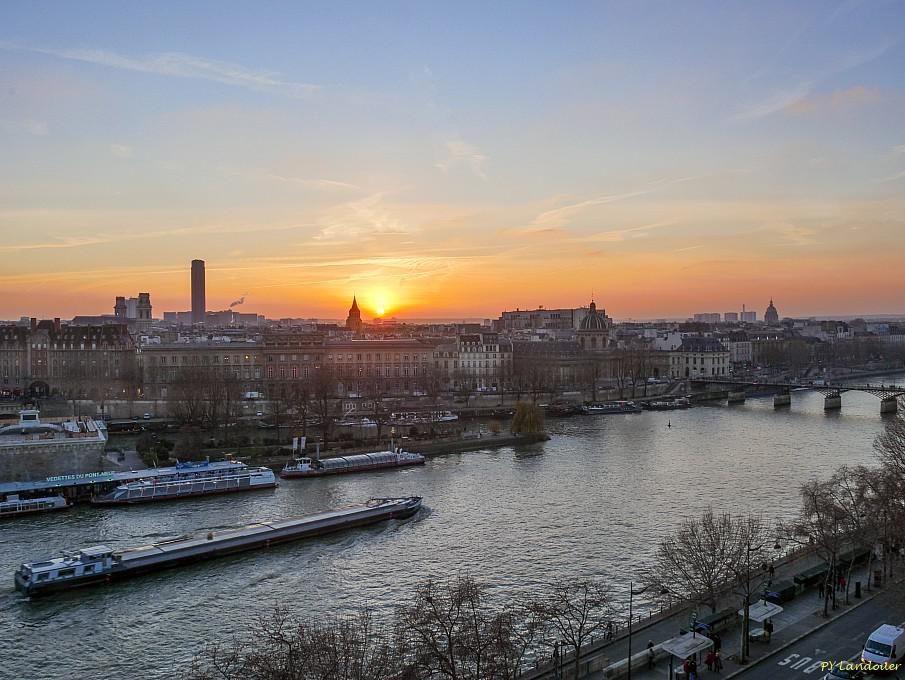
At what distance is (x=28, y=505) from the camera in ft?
67.2

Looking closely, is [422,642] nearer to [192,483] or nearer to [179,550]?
[179,550]

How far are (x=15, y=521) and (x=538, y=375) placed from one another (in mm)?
33445

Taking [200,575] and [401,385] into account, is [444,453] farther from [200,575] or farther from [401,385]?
[401,385]

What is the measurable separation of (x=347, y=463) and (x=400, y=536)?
8089 mm

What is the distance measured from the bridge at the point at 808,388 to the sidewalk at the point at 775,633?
29.1m

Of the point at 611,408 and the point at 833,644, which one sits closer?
the point at 833,644

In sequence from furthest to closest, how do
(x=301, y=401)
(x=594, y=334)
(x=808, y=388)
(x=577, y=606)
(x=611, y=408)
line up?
(x=594, y=334), (x=808, y=388), (x=611, y=408), (x=301, y=401), (x=577, y=606)

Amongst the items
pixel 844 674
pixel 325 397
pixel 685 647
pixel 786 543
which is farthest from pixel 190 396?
pixel 844 674

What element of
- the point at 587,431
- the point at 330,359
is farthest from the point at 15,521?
the point at 330,359

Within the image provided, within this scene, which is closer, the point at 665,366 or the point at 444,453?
the point at 444,453

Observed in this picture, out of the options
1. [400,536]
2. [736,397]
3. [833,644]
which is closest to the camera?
[833,644]

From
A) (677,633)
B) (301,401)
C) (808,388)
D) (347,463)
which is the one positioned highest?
(301,401)

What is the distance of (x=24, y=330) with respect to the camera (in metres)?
49.7

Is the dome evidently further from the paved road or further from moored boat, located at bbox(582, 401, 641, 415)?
the paved road
